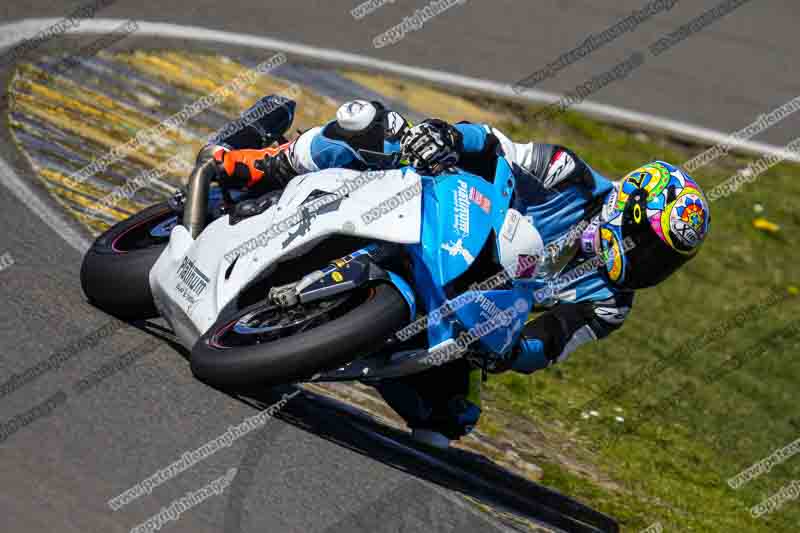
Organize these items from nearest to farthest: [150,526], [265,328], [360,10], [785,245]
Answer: [150,526] < [265,328] < [785,245] < [360,10]

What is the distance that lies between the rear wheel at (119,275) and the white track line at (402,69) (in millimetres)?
3612

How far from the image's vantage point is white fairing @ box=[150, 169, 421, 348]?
5137 millimetres

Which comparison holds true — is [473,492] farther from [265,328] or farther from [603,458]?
[603,458]

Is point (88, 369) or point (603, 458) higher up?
point (88, 369)

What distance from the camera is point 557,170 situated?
20.2 ft

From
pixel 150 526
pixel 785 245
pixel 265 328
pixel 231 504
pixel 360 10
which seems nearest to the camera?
pixel 150 526

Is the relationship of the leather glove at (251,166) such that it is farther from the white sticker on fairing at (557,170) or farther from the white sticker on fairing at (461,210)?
the white sticker on fairing at (557,170)

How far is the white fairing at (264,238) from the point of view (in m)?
5.14

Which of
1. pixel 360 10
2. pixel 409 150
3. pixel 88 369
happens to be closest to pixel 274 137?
pixel 409 150

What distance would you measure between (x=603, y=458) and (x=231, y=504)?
340 centimetres

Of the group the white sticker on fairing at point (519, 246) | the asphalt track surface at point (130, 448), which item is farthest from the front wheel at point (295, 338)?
the white sticker on fairing at point (519, 246)

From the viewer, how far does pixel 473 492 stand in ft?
18.5

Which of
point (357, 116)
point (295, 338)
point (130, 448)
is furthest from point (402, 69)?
point (130, 448)

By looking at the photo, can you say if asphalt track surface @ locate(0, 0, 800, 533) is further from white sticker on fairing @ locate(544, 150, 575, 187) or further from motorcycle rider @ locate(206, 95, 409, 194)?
white sticker on fairing @ locate(544, 150, 575, 187)
